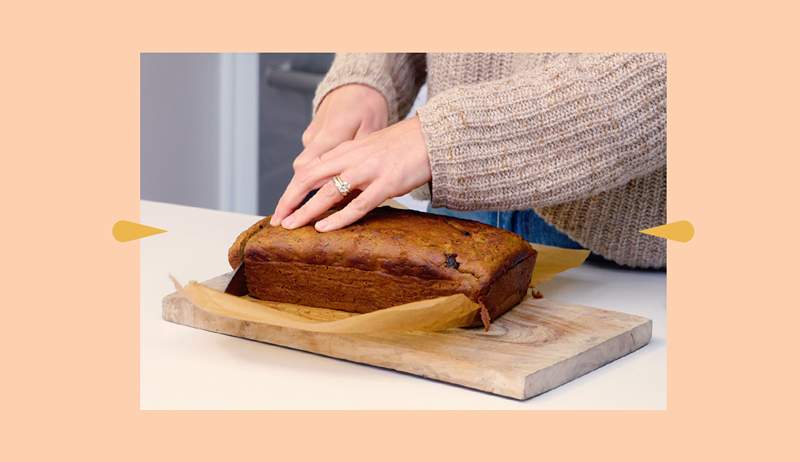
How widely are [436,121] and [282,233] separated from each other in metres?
0.25

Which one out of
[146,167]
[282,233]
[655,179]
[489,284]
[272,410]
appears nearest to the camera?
[272,410]

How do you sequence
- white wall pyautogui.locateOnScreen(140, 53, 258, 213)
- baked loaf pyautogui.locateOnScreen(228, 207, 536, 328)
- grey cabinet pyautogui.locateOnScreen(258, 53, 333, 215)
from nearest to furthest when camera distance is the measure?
baked loaf pyautogui.locateOnScreen(228, 207, 536, 328), white wall pyautogui.locateOnScreen(140, 53, 258, 213), grey cabinet pyautogui.locateOnScreen(258, 53, 333, 215)

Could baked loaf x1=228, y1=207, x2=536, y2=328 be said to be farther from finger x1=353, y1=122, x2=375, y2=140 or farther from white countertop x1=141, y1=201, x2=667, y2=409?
finger x1=353, y1=122, x2=375, y2=140

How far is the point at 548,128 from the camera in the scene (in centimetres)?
121

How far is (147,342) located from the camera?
1202mm

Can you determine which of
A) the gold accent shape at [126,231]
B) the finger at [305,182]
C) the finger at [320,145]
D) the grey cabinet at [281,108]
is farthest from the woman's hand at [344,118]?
the grey cabinet at [281,108]

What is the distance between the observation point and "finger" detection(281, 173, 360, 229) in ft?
4.11

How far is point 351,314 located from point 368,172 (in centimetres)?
19

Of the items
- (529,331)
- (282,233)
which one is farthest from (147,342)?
(529,331)

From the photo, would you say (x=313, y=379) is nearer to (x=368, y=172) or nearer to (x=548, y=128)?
(x=368, y=172)

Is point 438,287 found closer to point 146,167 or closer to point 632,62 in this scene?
point 632,62

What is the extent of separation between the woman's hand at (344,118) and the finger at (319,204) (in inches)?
7.3

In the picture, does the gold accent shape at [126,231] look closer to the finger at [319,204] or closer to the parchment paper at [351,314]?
the parchment paper at [351,314]

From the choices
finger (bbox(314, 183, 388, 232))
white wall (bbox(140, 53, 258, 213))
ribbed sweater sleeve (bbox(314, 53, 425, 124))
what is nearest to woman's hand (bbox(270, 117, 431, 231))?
finger (bbox(314, 183, 388, 232))
